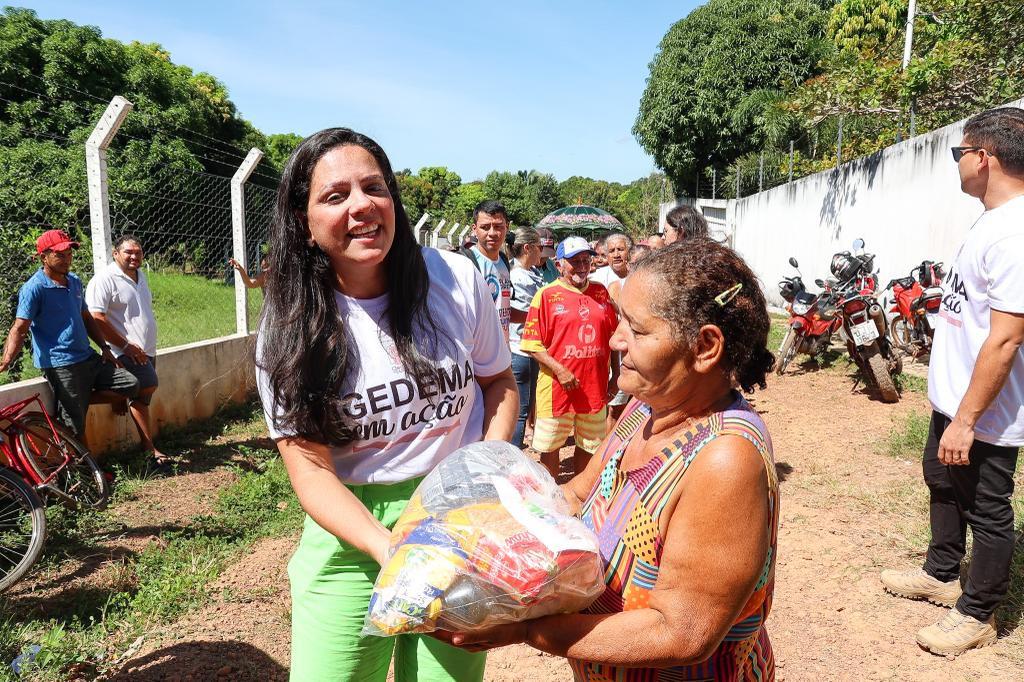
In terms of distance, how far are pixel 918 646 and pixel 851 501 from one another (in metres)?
1.74

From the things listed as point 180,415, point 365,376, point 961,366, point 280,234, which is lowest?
point 180,415

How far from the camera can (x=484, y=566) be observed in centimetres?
110

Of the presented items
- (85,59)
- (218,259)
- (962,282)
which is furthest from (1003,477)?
(85,59)

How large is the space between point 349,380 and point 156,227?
5295 millimetres

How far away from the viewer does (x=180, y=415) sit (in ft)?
20.6

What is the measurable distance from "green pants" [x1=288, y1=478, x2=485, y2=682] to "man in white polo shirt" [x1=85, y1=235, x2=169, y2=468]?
4206 millimetres

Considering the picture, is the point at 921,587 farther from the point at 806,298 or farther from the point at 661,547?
the point at 806,298

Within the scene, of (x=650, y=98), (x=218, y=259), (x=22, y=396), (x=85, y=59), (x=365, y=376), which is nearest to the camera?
(x=365, y=376)

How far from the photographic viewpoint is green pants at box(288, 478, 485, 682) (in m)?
1.72

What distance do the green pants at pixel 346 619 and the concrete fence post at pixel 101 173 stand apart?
4407 millimetres

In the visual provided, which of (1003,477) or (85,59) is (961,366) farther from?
(85,59)

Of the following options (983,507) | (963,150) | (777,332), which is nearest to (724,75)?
(777,332)

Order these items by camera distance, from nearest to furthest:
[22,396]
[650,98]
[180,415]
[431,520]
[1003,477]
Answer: [431,520] < [1003,477] < [22,396] < [180,415] < [650,98]

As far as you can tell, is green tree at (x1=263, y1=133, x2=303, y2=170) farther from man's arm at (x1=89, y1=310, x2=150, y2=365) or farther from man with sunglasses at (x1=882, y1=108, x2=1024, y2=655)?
man with sunglasses at (x1=882, y1=108, x2=1024, y2=655)
